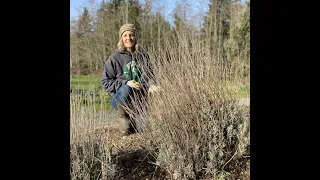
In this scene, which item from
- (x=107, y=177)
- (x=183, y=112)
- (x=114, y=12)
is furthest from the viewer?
(x=114, y=12)

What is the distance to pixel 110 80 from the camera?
316 centimetres

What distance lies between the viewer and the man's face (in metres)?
3.07

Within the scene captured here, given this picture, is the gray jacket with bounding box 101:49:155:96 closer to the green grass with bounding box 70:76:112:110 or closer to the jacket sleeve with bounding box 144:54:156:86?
the green grass with bounding box 70:76:112:110

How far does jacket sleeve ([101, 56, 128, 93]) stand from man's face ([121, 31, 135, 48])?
239 millimetres

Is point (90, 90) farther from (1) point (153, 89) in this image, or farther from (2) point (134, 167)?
(2) point (134, 167)

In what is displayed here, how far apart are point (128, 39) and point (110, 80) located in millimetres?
495

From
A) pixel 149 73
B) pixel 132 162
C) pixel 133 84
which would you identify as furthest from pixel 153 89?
pixel 132 162
